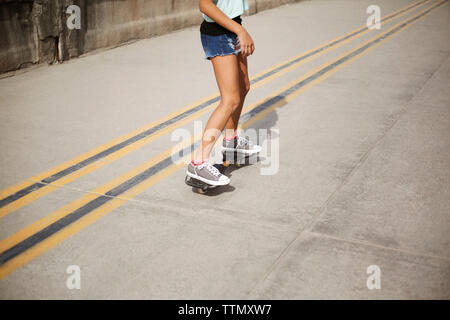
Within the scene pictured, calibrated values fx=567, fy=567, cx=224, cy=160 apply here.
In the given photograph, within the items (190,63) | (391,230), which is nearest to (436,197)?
(391,230)

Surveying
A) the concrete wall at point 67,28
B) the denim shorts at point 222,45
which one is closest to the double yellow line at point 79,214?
the denim shorts at point 222,45

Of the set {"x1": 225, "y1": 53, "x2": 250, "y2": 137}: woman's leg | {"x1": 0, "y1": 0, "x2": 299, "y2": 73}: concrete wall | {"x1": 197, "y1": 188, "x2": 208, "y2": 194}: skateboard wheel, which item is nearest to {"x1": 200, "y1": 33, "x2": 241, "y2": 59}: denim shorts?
{"x1": 225, "y1": 53, "x2": 250, "y2": 137}: woman's leg

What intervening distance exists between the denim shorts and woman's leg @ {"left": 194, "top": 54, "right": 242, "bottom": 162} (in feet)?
0.12

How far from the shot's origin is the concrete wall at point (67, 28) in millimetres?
8211

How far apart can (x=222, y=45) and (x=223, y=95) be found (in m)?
0.39

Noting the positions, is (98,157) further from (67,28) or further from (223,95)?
(67,28)

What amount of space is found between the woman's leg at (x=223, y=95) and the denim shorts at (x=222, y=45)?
0.04 m

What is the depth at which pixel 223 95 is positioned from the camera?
14.4 feet

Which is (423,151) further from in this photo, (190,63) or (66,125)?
(190,63)

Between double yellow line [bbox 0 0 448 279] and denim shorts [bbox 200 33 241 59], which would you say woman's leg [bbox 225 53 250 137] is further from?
double yellow line [bbox 0 0 448 279]

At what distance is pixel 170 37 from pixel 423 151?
6952 mm

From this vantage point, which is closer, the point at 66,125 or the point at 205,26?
the point at 205,26

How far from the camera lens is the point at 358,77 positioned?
8.11 meters

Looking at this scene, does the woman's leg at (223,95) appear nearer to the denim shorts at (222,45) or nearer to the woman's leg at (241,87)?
the denim shorts at (222,45)
